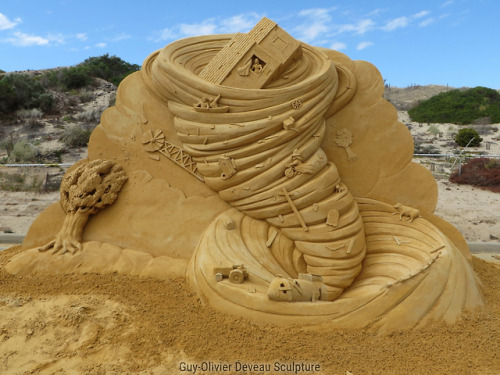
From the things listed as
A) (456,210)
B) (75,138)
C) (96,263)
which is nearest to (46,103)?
(75,138)

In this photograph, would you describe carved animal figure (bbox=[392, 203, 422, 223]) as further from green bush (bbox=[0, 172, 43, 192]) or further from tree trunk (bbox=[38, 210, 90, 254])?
green bush (bbox=[0, 172, 43, 192])

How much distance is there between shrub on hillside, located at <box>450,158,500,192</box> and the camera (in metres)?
10.2

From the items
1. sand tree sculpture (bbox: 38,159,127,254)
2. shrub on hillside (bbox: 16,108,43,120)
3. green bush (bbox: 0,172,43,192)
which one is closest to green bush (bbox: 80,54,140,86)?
shrub on hillside (bbox: 16,108,43,120)

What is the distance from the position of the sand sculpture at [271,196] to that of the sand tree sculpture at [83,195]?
70 millimetres

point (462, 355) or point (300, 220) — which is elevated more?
point (300, 220)

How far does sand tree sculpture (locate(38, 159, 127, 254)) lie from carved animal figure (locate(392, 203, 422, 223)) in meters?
3.39

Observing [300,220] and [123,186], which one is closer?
[300,220]

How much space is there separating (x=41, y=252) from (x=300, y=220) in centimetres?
318

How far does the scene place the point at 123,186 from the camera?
468cm

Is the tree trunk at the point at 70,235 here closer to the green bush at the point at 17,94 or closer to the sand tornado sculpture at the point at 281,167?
the sand tornado sculpture at the point at 281,167

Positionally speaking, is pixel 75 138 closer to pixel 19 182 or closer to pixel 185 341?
pixel 19 182

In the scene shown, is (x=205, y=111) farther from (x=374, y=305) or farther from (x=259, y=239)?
(x=374, y=305)

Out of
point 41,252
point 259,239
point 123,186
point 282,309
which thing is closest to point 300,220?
point 259,239

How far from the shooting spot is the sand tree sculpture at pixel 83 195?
14.8ft
